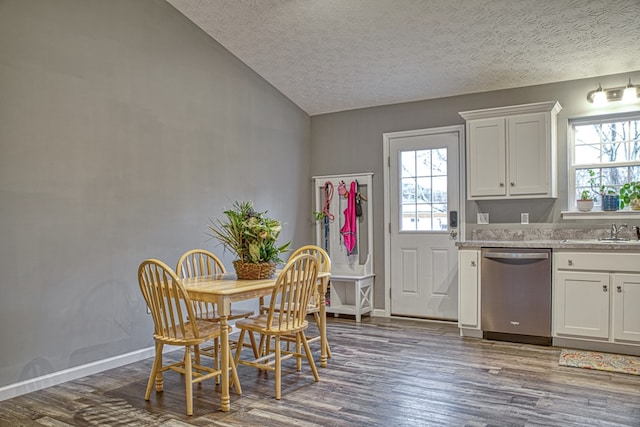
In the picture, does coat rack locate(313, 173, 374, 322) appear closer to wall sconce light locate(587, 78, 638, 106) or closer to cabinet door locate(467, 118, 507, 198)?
cabinet door locate(467, 118, 507, 198)

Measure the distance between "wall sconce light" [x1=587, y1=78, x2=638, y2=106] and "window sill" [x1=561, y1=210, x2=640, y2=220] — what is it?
1036 mm

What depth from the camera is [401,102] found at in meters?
5.59

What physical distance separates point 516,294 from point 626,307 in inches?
33.5

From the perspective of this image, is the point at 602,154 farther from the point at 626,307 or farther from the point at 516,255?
the point at 626,307

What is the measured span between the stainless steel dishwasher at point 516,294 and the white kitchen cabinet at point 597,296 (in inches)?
3.8

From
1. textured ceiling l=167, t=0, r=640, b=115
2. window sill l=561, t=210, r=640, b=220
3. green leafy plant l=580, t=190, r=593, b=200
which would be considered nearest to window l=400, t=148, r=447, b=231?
textured ceiling l=167, t=0, r=640, b=115

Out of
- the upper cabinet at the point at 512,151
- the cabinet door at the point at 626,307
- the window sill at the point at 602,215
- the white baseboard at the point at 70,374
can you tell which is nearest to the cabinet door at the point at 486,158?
the upper cabinet at the point at 512,151

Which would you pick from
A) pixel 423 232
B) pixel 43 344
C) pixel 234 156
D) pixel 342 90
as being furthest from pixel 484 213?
pixel 43 344

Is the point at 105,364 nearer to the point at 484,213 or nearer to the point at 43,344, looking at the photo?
the point at 43,344

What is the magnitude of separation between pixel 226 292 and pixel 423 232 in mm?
3166

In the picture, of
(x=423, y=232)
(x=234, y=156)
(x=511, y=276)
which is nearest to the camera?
(x=511, y=276)

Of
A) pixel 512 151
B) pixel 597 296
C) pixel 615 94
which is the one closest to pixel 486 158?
pixel 512 151

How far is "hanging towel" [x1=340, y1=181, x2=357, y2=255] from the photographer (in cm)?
581

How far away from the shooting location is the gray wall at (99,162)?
3.18m
